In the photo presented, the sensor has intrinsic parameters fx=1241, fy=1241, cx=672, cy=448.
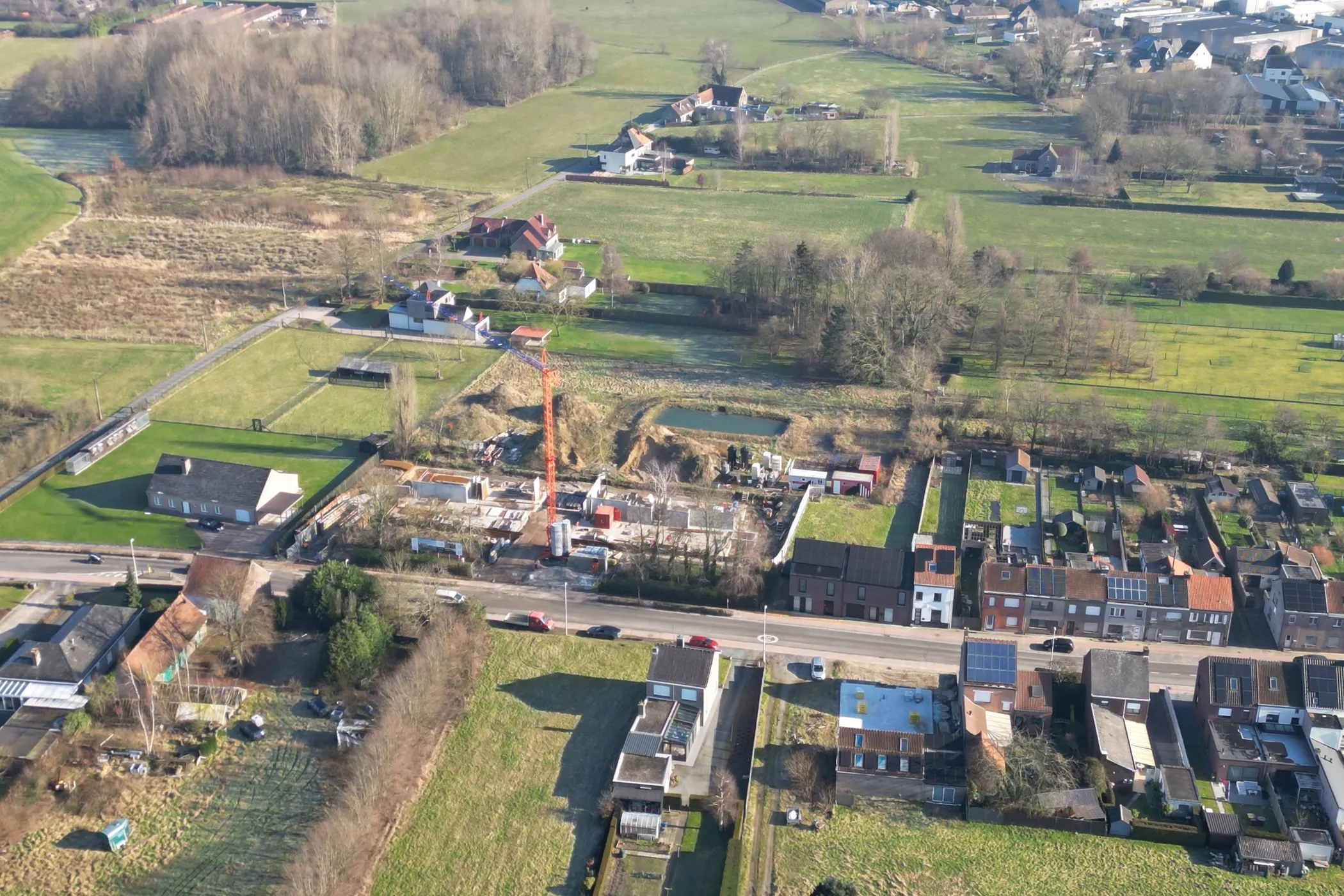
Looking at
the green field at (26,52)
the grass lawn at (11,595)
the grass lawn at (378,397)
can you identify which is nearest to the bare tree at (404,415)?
the grass lawn at (378,397)

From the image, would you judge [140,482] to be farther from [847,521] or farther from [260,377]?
[847,521]

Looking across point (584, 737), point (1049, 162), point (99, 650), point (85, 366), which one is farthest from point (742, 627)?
point (1049, 162)

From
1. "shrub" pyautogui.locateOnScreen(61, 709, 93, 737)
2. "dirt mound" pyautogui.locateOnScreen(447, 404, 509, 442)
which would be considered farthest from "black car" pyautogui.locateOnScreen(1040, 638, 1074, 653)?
"shrub" pyautogui.locateOnScreen(61, 709, 93, 737)

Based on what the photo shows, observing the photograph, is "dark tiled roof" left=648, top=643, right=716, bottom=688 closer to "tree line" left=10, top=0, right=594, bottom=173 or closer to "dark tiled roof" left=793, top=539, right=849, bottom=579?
"dark tiled roof" left=793, top=539, right=849, bottom=579

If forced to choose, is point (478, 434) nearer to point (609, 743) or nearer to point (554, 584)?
point (554, 584)

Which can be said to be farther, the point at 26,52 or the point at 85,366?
the point at 26,52

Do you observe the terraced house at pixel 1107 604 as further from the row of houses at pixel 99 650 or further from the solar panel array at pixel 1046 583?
the row of houses at pixel 99 650

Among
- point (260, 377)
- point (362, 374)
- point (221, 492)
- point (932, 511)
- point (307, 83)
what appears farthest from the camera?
point (307, 83)
